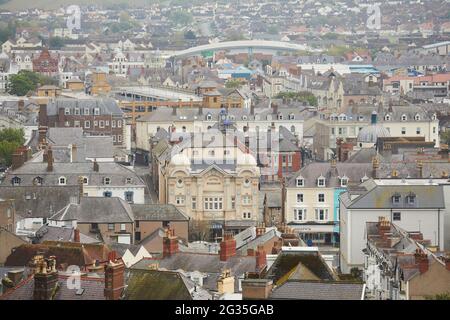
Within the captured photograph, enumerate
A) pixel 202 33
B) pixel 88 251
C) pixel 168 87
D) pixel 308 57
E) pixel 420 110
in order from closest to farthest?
pixel 88 251, pixel 420 110, pixel 168 87, pixel 308 57, pixel 202 33

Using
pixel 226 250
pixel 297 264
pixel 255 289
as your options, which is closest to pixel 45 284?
pixel 255 289

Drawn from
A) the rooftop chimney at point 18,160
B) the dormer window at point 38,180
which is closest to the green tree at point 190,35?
the rooftop chimney at point 18,160

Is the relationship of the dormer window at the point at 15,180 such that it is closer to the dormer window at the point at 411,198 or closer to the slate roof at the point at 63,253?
the dormer window at the point at 411,198

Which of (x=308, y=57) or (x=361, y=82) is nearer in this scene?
(x=361, y=82)
